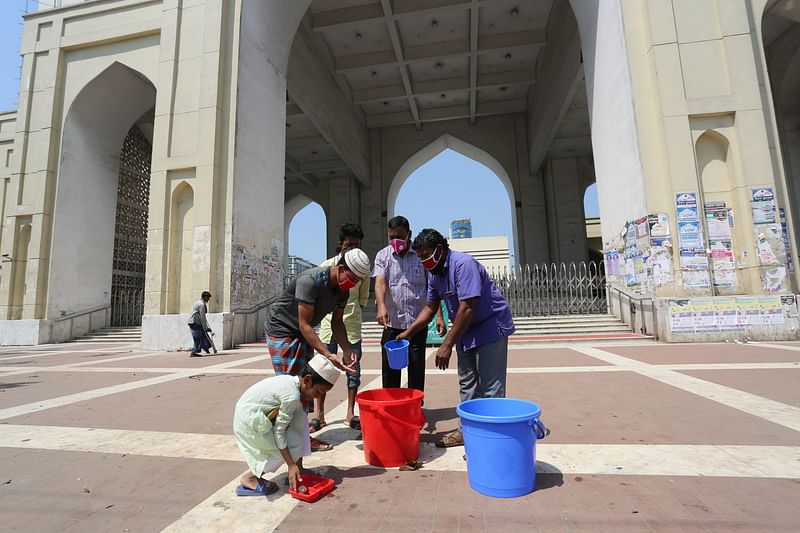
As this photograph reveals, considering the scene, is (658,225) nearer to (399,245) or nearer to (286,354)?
(399,245)

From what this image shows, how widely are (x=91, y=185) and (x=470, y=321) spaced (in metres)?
16.5

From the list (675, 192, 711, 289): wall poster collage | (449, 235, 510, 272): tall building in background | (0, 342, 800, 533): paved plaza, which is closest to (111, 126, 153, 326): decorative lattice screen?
(0, 342, 800, 533): paved plaza

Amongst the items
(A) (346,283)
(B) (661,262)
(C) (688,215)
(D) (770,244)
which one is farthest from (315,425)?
(D) (770,244)

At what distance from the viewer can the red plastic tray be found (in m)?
2.04

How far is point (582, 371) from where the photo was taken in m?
5.34

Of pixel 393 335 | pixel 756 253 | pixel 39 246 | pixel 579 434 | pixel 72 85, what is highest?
pixel 72 85

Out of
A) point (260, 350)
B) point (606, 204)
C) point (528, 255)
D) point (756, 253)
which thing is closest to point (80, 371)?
point (260, 350)

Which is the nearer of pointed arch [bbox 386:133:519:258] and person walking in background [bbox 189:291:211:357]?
person walking in background [bbox 189:291:211:357]

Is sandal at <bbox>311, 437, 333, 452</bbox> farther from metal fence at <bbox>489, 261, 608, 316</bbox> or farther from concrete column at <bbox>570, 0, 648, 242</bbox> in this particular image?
metal fence at <bbox>489, 261, 608, 316</bbox>

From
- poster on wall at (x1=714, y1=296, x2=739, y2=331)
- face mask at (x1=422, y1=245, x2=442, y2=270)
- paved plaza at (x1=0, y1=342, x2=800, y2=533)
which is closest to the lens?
paved plaza at (x1=0, y1=342, x2=800, y2=533)

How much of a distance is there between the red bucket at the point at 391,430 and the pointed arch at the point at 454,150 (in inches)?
800

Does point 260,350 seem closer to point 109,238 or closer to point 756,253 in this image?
point 109,238

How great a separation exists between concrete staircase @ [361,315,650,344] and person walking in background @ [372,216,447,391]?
6799mm

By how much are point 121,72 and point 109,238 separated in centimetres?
→ 585
